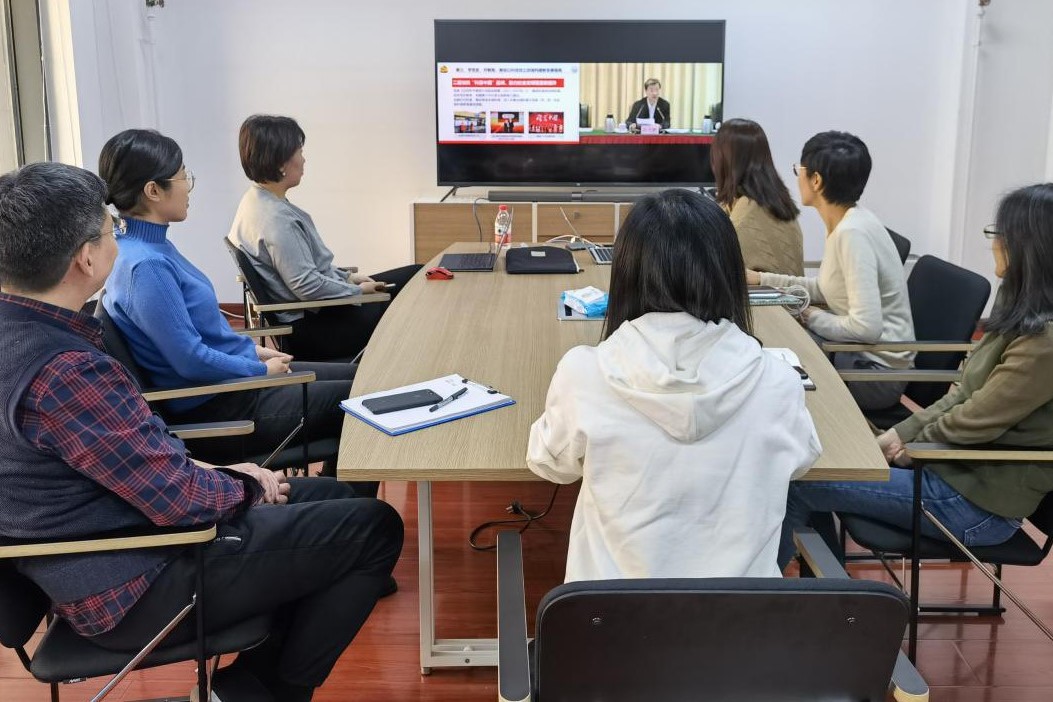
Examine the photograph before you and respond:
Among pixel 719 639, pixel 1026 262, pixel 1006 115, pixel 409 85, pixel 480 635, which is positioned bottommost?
pixel 480 635

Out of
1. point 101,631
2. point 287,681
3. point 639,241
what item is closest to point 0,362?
point 101,631

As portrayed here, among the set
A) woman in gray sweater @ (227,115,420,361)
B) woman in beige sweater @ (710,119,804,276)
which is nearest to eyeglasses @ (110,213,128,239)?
woman in gray sweater @ (227,115,420,361)

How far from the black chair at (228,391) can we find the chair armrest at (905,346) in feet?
4.87

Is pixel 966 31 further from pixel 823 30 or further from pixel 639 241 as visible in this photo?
pixel 639 241

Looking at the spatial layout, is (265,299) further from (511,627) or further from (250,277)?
(511,627)

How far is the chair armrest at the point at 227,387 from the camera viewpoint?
7.91ft

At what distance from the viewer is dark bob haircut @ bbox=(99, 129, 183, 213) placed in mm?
2518

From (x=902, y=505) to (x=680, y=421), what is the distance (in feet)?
3.17

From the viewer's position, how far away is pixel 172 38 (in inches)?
235

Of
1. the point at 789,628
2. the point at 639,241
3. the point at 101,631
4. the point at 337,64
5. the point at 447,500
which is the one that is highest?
the point at 337,64

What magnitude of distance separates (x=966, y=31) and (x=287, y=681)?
212 inches

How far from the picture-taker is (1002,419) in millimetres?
2070

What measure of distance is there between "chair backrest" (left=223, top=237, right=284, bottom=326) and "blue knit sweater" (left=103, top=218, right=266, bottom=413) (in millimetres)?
816

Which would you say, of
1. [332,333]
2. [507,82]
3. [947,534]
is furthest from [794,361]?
[507,82]
